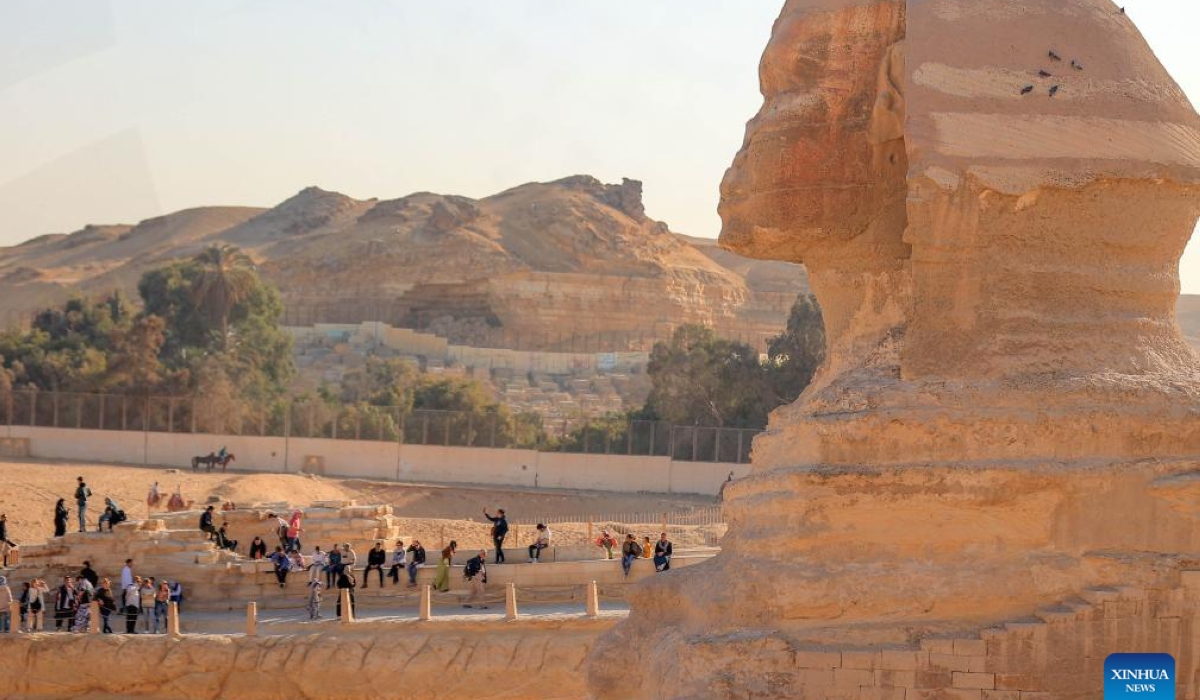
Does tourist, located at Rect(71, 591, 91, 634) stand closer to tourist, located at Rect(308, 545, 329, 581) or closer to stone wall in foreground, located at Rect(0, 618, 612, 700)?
stone wall in foreground, located at Rect(0, 618, 612, 700)

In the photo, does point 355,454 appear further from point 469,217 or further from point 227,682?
point 469,217

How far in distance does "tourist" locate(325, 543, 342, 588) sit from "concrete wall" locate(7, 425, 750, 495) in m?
17.8

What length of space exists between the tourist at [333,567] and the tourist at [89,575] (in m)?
3.04

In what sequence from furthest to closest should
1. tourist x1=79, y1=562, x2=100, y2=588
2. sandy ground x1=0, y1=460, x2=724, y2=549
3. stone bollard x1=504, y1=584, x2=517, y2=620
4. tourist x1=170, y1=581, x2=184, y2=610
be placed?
sandy ground x1=0, y1=460, x2=724, y2=549 → tourist x1=79, y1=562, x2=100, y2=588 → tourist x1=170, y1=581, x2=184, y2=610 → stone bollard x1=504, y1=584, x2=517, y2=620

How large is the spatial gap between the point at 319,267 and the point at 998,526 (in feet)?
334

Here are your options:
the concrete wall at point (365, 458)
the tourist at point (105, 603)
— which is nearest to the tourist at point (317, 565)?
the tourist at point (105, 603)

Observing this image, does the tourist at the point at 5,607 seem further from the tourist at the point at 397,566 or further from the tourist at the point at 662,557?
the tourist at the point at 662,557

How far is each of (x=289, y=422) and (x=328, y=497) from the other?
546 cm

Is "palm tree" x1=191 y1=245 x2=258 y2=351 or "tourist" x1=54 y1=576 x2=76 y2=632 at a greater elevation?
"palm tree" x1=191 y1=245 x2=258 y2=351

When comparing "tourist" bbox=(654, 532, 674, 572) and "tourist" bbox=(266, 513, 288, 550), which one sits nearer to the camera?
"tourist" bbox=(654, 532, 674, 572)

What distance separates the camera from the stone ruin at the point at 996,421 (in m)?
8.64

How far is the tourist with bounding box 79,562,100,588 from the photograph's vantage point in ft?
80.4

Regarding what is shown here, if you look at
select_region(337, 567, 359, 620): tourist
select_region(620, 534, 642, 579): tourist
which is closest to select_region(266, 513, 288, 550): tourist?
select_region(337, 567, 359, 620): tourist

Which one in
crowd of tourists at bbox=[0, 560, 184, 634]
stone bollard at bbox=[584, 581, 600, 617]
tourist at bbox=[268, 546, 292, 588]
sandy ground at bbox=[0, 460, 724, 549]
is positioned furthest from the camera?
sandy ground at bbox=[0, 460, 724, 549]
